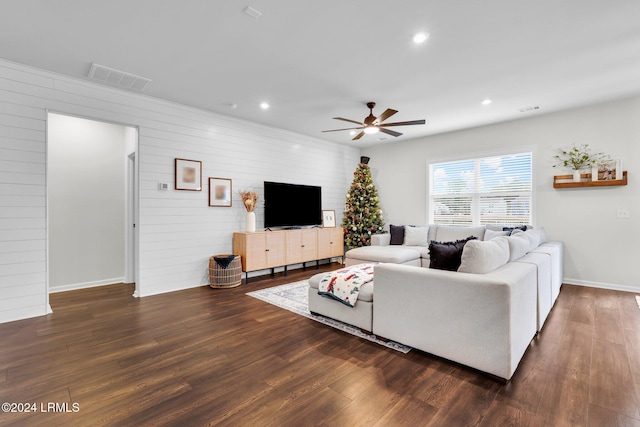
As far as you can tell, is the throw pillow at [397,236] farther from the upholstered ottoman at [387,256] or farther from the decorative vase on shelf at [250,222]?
the decorative vase on shelf at [250,222]

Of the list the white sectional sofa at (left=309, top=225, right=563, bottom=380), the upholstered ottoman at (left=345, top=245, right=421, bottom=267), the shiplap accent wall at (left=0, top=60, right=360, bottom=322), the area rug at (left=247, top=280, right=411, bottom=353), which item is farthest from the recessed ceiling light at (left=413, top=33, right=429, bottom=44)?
the shiplap accent wall at (left=0, top=60, right=360, bottom=322)

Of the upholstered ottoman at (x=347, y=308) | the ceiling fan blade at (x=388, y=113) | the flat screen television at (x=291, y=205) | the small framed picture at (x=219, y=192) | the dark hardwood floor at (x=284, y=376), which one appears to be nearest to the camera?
the dark hardwood floor at (x=284, y=376)

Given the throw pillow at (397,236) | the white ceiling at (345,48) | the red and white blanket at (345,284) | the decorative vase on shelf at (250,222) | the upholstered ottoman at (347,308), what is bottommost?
the upholstered ottoman at (347,308)

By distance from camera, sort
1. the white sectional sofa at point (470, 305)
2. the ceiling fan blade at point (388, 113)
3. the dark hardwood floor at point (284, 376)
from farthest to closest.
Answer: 1. the ceiling fan blade at point (388, 113)
2. the white sectional sofa at point (470, 305)
3. the dark hardwood floor at point (284, 376)

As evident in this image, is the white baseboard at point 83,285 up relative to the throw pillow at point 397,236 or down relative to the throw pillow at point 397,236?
down

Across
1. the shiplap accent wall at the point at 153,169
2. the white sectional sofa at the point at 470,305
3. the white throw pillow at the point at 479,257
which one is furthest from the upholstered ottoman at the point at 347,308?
the shiplap accent wall at the point at 153,169

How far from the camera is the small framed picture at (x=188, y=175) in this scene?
4.57 meters

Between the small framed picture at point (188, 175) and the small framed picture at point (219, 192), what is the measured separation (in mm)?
214

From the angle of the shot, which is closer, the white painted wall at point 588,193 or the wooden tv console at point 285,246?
the white painted wall at point 588,193

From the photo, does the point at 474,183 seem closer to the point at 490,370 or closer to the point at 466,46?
the point at 466,46

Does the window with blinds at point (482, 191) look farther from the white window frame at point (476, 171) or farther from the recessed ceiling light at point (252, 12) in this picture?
the recessed ceiling light at point (252, 12)

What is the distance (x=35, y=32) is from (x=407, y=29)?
3.38m

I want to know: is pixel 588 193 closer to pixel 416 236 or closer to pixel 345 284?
pixel 416 236

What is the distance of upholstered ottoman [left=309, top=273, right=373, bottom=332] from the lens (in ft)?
9.36
